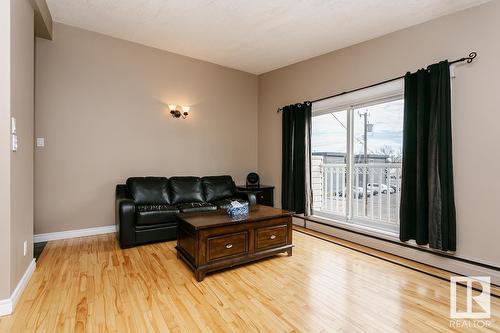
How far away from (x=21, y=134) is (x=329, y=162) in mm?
4131

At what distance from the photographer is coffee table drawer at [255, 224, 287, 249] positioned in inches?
116

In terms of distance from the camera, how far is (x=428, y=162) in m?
2.93

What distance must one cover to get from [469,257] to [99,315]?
355cm

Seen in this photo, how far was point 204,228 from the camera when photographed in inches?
101

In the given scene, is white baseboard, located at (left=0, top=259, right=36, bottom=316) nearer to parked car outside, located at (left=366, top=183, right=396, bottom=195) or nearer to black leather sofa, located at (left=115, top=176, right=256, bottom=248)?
black leather sofa, located at (left=115, top=176, right=256, bottom=248)

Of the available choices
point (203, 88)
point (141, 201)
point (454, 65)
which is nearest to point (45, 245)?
point (141, 201)

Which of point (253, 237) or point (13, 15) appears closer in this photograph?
point (13, 15)

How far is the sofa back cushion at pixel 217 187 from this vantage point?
4.54 m

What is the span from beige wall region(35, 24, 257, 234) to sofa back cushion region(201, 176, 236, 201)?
427 millimetres

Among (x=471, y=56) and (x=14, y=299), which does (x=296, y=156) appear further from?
(x=14, y=299)

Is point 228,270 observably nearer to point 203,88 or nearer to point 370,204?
point 370,204

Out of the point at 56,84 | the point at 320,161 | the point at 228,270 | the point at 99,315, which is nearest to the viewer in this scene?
the point at 99,315

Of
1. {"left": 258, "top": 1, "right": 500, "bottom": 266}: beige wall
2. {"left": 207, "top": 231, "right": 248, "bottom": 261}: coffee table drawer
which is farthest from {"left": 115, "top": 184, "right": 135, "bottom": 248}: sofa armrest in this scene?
{"left": 258, "top": 1, "right": 500, "bottom": 266}: beige wall

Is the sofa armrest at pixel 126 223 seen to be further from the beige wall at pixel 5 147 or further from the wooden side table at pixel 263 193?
the wooden side table at pixel 263 193
